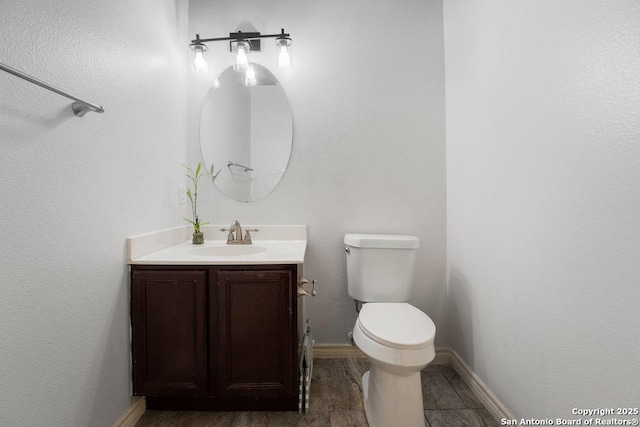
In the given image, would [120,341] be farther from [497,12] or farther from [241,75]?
[497,12]

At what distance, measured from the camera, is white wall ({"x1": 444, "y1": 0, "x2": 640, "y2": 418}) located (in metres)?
0.76

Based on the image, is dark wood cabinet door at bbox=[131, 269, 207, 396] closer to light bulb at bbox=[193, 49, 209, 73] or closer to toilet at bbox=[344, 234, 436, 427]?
toilet at bbox=[344, 234, 436, 427]

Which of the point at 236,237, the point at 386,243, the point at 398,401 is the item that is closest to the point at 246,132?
the point at 236,237

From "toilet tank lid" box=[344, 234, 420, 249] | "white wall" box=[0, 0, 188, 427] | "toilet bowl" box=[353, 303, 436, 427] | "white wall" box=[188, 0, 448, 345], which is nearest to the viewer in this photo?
"white wall" box=[0, 0, 188, 427]

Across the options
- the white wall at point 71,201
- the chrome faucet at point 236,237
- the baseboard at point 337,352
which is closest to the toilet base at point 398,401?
the baseboard at point 337,352

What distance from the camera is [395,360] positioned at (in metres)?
1.05

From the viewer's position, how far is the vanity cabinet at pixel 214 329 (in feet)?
3.91

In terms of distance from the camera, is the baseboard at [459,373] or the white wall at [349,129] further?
the white wall at [349,129]

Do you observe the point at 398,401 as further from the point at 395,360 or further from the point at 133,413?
the point at 133,413

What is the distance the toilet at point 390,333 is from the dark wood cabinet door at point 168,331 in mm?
736

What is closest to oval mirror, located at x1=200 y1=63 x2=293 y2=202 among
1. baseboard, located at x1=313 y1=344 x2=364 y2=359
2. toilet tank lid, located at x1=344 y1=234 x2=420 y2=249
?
toilet tank lid, located at x1=344 y1=234 x2=420 y2=249

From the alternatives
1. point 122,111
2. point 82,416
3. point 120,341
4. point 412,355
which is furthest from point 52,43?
point 412,355

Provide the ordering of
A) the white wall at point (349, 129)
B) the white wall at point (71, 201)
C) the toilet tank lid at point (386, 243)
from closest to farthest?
the white wall at point (71, 201)
the toilet tank lid at point (386, 243)
the white wall at point (349, 129)

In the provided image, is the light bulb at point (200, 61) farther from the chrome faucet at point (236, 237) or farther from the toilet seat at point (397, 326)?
the toilet seat at point (397, 326)
